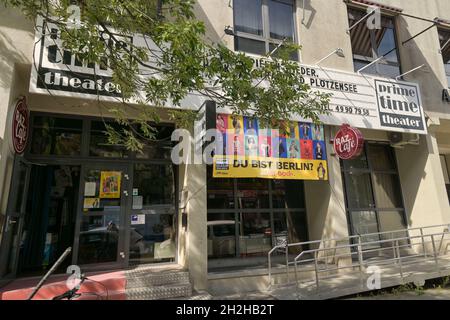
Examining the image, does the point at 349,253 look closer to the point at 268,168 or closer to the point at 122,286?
the point at 268,168

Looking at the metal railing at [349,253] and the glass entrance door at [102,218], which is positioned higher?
the glass entrance door at [102,218]

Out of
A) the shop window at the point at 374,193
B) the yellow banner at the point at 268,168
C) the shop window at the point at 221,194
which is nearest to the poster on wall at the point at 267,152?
the yellow banner at the point at 268,168

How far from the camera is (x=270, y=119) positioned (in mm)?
4609

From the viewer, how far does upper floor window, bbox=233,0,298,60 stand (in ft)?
25.6

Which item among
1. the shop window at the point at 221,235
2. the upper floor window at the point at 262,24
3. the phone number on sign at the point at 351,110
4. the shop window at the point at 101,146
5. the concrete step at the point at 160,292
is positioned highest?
the upper floor window at the point at 262,24

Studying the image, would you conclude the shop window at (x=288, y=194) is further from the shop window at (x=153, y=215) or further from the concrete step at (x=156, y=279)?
the concrete step at (x=156, y=279)

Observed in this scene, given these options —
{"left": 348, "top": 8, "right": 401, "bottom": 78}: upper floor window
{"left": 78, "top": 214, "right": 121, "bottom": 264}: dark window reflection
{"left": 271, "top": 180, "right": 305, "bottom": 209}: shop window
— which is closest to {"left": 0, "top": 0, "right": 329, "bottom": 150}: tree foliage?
{"left": 78, "top": 214, "right": 121, "bottom": 264}: dark window reflection

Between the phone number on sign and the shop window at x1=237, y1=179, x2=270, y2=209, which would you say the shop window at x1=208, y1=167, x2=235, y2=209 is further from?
the phone number on sign

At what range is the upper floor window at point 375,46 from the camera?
920 cm

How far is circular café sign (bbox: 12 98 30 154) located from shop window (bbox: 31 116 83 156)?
1.54 feet

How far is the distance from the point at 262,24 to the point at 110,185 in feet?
18.6

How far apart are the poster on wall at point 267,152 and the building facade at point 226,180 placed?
1.35ft

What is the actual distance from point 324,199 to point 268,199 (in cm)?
144
